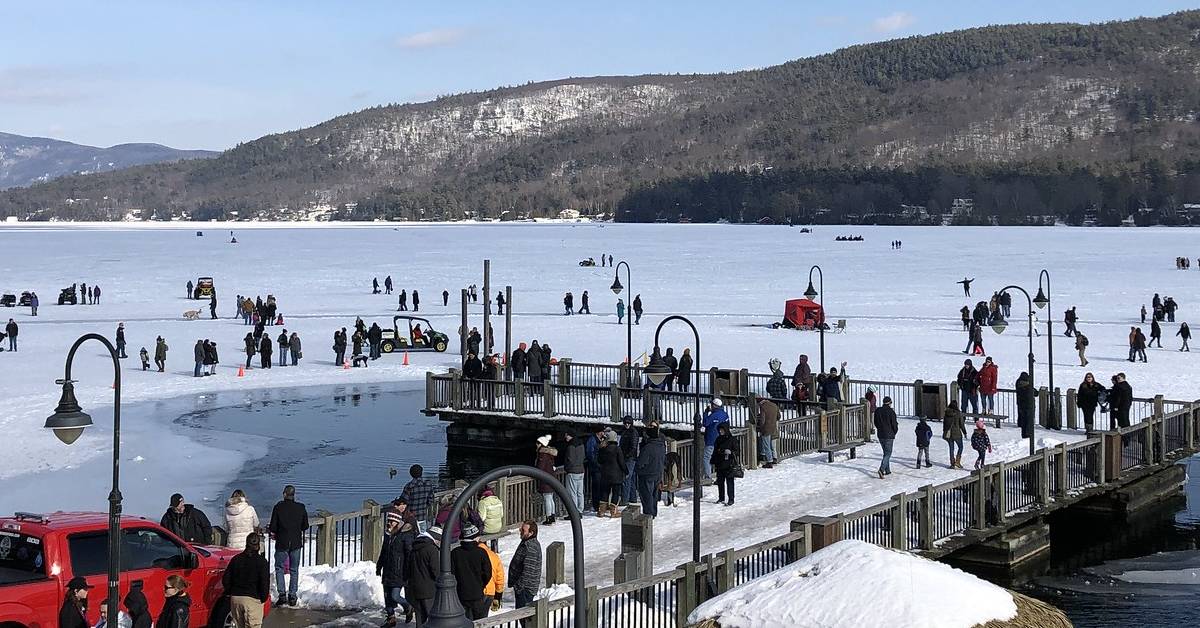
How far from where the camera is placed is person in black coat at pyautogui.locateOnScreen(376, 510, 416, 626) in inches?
512

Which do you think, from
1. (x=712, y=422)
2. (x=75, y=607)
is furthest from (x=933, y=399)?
(x=75, y=607)

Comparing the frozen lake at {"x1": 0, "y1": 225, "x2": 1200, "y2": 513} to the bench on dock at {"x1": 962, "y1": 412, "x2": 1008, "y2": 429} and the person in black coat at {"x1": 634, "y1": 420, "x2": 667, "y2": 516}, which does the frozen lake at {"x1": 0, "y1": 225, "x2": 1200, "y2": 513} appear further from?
the person in black coat at {"x1": 634, "y1": 420, "x2": 667, "y2": 516}

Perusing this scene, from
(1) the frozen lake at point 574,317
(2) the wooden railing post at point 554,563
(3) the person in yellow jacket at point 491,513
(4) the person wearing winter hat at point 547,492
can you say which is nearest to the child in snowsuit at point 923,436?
(4) the person wearing winter hat at point 547,492

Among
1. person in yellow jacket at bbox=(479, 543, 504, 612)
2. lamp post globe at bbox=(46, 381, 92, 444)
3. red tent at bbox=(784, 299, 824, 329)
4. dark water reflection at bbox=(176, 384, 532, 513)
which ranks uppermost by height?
lamp post globe at bbox=(46, 381, 92, 444)

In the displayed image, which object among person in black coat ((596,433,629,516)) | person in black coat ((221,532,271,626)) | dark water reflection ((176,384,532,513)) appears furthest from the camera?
dark water reflection ((176,384,532,513))

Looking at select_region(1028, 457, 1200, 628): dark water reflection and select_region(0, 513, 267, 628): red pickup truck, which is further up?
select_region(0, 513, 267, 628): red pickup truck

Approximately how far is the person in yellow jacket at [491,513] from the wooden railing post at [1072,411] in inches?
549

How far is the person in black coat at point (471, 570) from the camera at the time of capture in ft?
38.0

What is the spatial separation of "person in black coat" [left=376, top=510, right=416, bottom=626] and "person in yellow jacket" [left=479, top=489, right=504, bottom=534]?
92.4 inches

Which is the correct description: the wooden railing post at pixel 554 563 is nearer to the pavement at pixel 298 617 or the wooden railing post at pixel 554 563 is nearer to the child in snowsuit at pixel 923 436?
the pavement at pixel 298 617

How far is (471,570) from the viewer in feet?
38.1

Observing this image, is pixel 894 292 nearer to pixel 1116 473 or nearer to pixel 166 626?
pixel 1116 473

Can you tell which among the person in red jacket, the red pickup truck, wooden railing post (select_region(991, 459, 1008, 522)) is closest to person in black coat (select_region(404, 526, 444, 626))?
the red pickup truck

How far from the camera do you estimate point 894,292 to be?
65.2m
